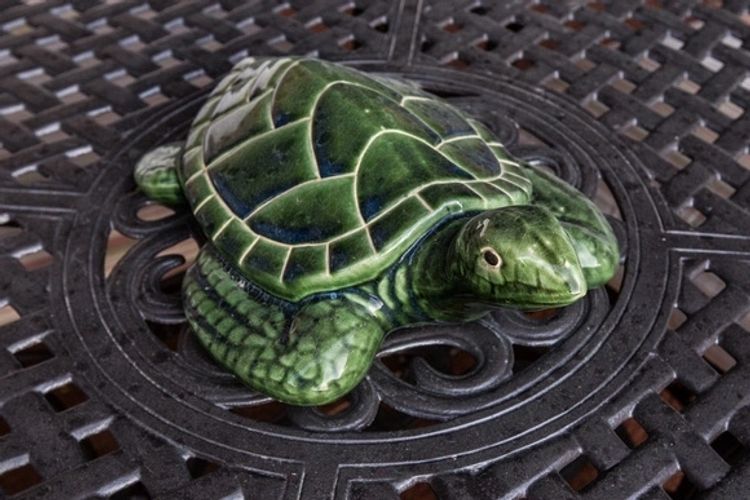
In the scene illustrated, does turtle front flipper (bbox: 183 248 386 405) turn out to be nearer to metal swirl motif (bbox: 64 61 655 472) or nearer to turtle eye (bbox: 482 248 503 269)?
metal swirl motif (bbox: 64 61 655 472)

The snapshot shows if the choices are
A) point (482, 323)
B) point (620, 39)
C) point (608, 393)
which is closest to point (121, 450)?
point (482, 323)

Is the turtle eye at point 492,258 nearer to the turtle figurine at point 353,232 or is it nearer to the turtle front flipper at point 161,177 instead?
the turtle figurine at point 353,232

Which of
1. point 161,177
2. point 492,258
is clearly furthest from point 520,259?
point 161,177

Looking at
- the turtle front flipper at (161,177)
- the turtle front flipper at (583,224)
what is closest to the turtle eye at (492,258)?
the turtle front flipper at (583,224)

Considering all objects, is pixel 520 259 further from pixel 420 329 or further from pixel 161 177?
pixel 161 177

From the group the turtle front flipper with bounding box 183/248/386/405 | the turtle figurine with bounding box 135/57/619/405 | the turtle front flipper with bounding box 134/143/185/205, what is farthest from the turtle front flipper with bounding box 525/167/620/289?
the turtle front flipper with bounding box 134/143/185/205

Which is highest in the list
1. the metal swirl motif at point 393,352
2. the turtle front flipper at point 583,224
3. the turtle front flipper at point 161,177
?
the turtle front flipper at point 161,177
